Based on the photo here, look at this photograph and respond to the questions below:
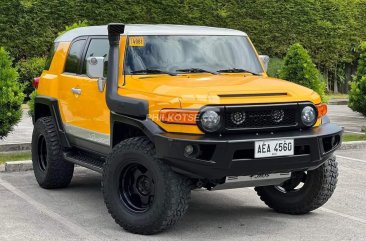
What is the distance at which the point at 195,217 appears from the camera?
6.73 meters

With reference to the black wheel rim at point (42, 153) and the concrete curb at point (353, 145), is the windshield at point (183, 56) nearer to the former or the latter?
the black wheel rim at point (42, 153)

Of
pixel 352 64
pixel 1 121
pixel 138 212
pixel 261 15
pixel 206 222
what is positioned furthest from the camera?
pixel 352 64

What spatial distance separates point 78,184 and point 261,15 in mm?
16499

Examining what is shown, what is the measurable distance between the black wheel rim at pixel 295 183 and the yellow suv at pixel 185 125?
1cm

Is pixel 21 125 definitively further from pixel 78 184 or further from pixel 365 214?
pixel 365 214

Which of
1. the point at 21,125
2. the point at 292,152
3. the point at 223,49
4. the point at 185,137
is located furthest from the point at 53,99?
the point at 21,125

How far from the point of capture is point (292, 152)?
584 centimetres

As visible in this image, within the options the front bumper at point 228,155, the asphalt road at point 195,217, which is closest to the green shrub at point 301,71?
the asphalt road at point 195,217

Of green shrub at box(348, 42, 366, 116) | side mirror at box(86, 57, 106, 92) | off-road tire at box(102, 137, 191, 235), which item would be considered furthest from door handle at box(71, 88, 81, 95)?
green shrub at box(348, 42, 366, 116)

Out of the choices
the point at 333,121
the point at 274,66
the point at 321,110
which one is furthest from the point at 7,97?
the point at 274,66

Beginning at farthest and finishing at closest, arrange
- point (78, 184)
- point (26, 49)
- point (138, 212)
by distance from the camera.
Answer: point (26, 49) < point (78, 184) < point (138, 212)

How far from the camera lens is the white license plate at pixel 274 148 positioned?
5.69 metres

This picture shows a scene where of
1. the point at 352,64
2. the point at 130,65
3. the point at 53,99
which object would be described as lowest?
the point at 352,64

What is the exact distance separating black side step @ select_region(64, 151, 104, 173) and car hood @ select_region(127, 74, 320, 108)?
3.65 ft
